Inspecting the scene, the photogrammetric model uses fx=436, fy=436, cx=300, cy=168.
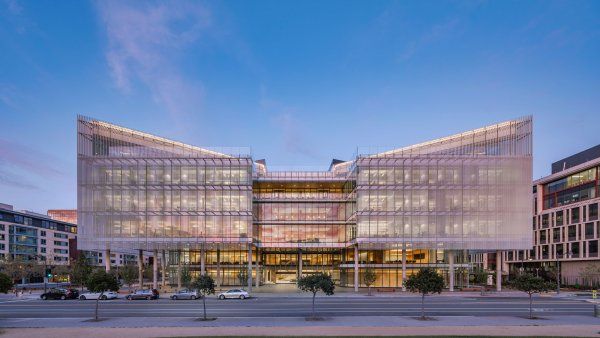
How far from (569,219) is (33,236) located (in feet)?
490

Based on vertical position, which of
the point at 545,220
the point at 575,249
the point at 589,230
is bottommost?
the point at 575,249

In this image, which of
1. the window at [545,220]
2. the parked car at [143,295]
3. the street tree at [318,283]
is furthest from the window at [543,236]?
the parked car at [143,295]

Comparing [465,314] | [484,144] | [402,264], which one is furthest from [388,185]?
[465,314]

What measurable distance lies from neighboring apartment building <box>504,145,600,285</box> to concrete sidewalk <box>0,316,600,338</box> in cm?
6050

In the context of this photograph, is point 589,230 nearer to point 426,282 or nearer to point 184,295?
point 426,282

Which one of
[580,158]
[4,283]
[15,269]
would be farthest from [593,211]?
[15,269]

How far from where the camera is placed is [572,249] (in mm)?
96562

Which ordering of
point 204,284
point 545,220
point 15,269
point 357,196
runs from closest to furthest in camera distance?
point 204,284 → point 357,196 → point 15,269 → point 545,220

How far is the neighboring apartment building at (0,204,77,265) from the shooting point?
406ft

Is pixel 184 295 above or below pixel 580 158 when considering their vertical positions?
below

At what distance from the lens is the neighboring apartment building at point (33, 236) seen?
4870 inches

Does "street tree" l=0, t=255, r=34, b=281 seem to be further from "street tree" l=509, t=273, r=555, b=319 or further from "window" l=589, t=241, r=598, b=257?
"window" l=589, t=241, r=598, b=257

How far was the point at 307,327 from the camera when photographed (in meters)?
29.5

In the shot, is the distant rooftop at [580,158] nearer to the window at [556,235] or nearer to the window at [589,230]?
the window at [556,235]
